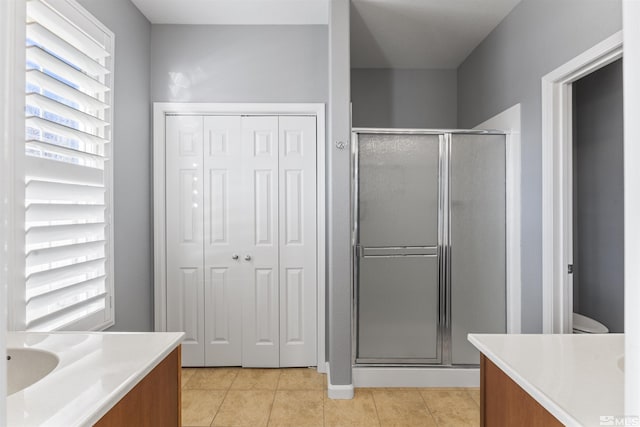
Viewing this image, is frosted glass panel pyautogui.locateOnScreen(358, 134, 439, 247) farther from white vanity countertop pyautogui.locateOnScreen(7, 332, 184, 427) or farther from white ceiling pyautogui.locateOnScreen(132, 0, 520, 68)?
white vanity countertop pyautogui.locateOnScreen(7, 332, 184, 427)

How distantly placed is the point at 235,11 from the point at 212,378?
258 centimetres

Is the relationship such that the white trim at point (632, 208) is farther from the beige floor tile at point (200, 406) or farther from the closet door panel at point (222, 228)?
the closet door panel at point (222, 228)

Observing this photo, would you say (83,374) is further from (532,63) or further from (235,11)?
(532,63)

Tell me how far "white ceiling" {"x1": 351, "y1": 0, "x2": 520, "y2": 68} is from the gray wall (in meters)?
0.09

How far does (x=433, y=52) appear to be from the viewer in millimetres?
3312

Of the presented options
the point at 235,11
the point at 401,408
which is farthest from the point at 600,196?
the point at 235,11

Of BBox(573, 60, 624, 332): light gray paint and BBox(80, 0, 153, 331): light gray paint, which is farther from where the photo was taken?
BBox(573, 60, 624, 332): light gray paint

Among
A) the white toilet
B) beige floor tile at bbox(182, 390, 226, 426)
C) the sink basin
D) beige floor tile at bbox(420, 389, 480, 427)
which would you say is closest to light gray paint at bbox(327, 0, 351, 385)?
beige floor tile at bbox(420, 389, 480, 427)

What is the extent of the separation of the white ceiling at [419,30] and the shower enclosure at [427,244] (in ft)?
2.75

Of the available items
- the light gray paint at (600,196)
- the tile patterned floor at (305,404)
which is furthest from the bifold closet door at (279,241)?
the light gray paint at (600,196)

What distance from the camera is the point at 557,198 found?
7.22 ft

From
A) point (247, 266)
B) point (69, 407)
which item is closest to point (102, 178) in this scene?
point (247, 266)

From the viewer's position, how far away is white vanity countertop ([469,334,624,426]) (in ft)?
2.65

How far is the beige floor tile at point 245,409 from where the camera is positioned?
85.8 inches
